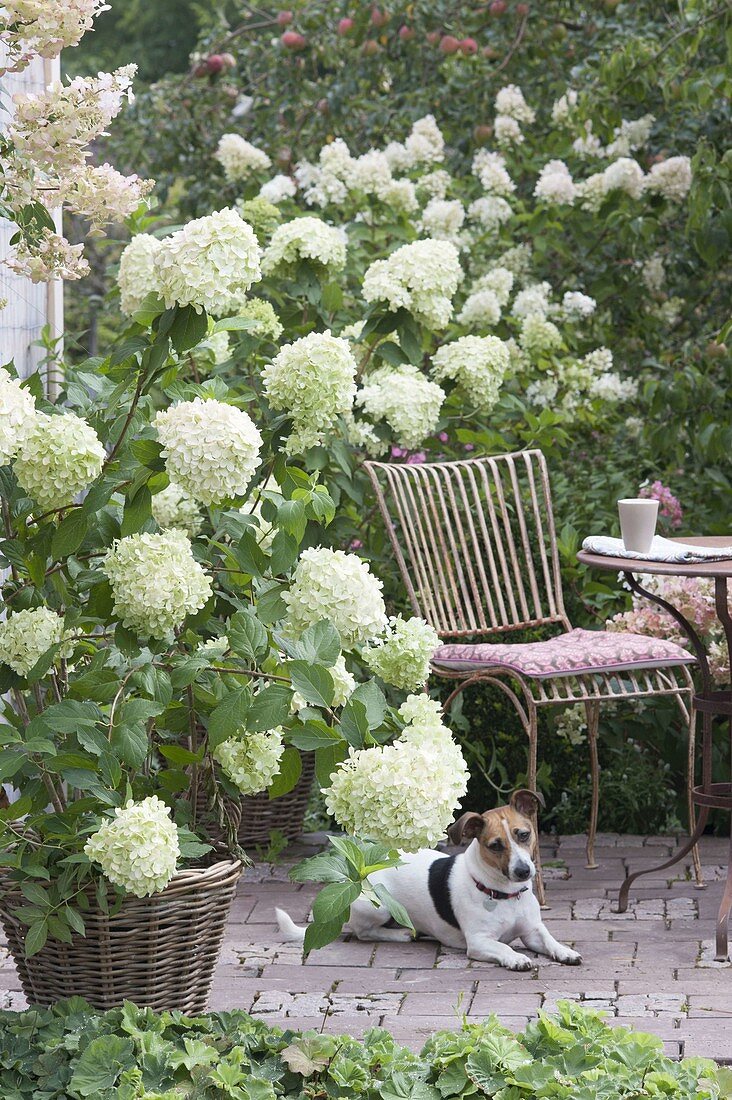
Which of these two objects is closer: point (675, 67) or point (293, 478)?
point (293, 478)

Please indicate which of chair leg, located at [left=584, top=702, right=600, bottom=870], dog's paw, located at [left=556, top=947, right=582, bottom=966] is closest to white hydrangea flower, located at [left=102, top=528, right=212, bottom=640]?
dog's paw, located at [left=556, top=947, right=582, bottom=966]

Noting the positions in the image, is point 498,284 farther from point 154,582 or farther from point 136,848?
point 136,848

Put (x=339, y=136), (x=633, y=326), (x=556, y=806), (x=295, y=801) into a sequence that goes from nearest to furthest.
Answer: (x=295, y=801), (x=556, y=806), (x=633, y=326), (x=339, y=136)

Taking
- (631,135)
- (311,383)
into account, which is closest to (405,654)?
(311,383)

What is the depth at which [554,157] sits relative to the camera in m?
6.09

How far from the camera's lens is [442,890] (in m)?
3.48

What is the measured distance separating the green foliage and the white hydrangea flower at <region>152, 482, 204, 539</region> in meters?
1.00

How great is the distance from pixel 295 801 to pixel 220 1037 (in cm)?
164

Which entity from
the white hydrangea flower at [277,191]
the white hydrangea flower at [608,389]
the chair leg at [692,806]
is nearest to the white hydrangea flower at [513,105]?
the white hydrangea flower at [277,191]

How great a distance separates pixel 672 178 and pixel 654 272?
433 mm

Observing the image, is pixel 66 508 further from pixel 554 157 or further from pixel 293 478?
pixel 554 157

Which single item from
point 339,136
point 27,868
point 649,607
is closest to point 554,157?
point 339,136

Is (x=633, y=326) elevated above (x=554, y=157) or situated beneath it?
situated beneath

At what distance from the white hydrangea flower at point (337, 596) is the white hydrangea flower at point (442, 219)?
3.01 meters
